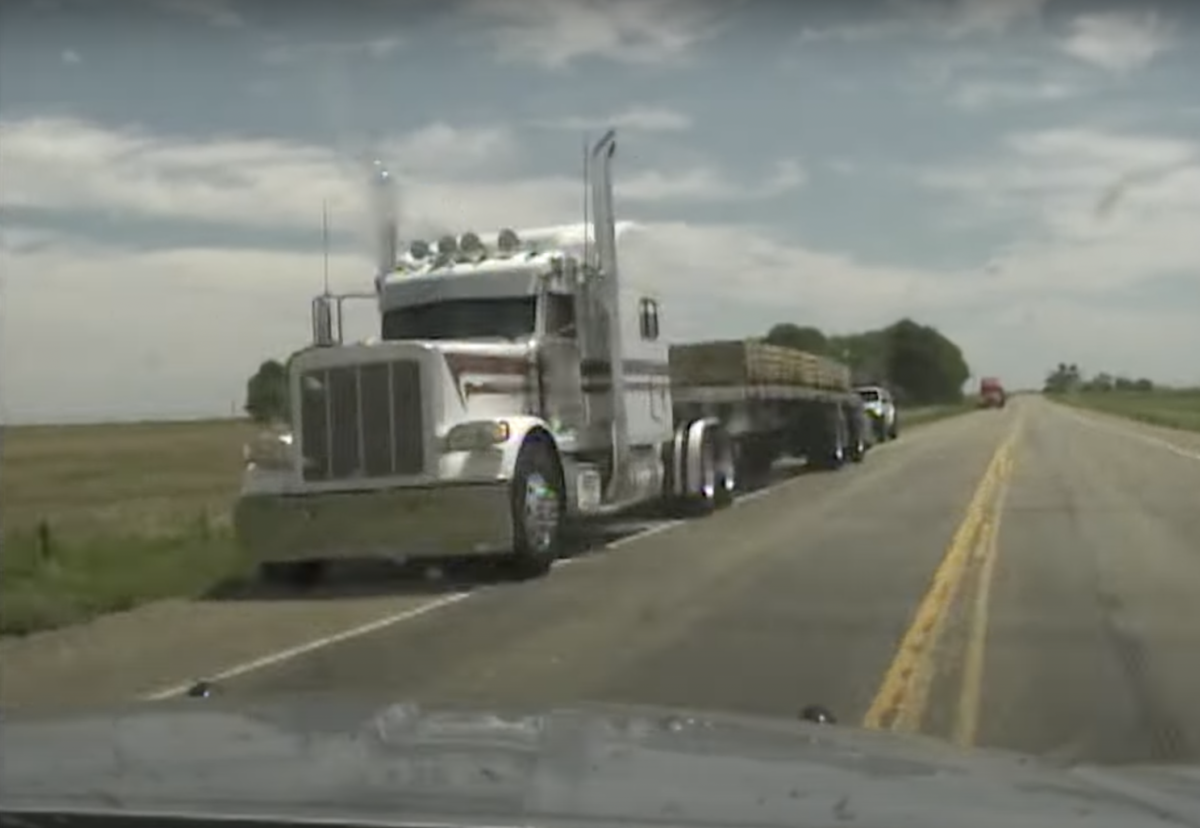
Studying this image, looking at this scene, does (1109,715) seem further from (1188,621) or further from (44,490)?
(44,490)

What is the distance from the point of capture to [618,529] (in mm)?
→ 22781

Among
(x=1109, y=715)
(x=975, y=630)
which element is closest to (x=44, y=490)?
(x=975, y=630)

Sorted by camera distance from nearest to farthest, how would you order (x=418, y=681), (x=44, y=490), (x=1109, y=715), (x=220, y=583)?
(x=1109, y=715), (x=418, y=681), (x=220, y=583), (x=44, y=490)

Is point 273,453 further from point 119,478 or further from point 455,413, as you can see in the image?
point 119,478

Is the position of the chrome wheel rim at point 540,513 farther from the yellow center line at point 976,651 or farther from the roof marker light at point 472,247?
the yellow center line at point 976,651

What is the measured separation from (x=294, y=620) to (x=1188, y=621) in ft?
21.3

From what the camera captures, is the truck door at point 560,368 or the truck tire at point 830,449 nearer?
the truck door at point 560,368

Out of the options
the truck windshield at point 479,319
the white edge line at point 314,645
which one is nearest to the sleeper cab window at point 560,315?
the truck windshield at point 479,319

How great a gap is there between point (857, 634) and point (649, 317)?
409 inches

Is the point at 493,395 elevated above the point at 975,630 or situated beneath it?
elevated above

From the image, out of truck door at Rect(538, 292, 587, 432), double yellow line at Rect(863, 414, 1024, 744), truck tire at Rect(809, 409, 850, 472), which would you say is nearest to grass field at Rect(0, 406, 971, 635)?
truck door at Rect(538, 292, 587, 432)

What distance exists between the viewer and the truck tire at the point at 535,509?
54.2 ft

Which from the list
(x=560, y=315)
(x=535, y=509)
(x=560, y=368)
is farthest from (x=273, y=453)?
(x=560, y=315)

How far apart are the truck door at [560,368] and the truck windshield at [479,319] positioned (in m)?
0.20
